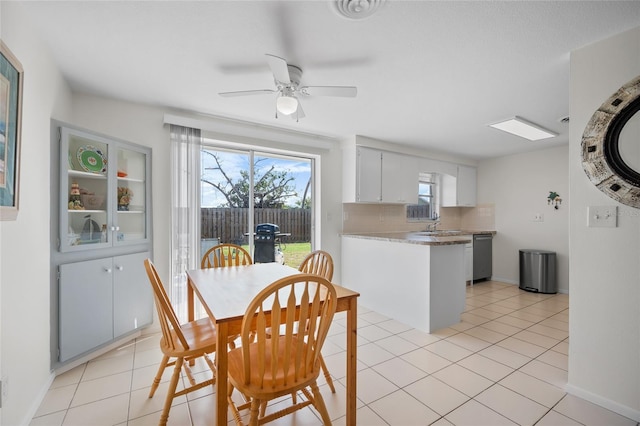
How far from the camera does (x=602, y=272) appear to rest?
1778 millimetres

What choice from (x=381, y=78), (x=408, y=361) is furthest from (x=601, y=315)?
(x=381, y=78)

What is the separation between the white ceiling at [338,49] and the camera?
1.55m

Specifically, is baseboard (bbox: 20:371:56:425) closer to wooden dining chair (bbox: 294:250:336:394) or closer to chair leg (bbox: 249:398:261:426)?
chair leg (bbox: 249:398:261:426)

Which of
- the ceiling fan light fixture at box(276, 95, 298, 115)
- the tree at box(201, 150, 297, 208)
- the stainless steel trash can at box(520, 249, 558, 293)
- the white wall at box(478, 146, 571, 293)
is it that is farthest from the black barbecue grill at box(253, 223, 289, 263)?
the white wall at box(478, 146, 571, 293)

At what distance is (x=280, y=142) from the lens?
3.73 meters

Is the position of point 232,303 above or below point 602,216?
below

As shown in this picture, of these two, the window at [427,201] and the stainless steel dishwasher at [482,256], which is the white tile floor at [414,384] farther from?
the window at [427,201]

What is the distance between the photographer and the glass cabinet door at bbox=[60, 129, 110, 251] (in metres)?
2.11

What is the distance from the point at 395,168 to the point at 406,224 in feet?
3.56

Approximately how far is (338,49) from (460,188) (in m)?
4.25

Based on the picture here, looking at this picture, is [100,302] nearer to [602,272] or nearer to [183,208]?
[183,208]

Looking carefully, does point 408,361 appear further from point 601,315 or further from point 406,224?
point 406,224

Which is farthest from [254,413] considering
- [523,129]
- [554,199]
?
[554,199]

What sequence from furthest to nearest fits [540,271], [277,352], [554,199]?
[554,199] → [540,271] → [277,352]
